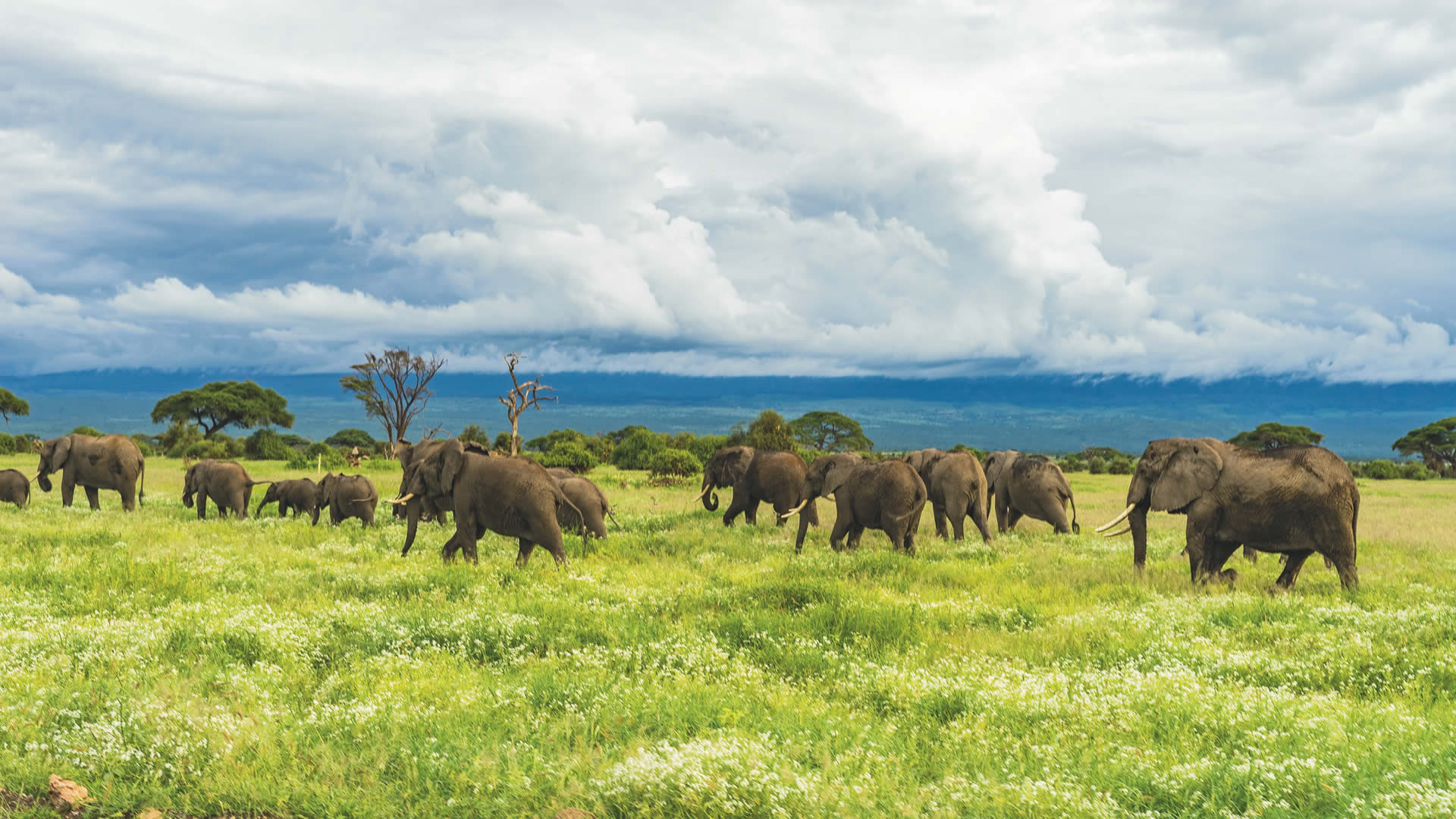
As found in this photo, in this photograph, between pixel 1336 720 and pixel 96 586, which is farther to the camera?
pixel 96 586

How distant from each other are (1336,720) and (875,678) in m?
A: 3.82

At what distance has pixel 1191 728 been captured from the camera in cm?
748

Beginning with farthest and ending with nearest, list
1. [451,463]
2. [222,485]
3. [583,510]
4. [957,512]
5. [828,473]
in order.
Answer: [222,485], [957,512], [583,510], [828,473], [451,463]

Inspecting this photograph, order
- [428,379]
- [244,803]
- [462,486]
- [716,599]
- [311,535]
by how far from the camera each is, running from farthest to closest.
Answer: [428,379], [311,535], [462,486], [716,599], [244,803]

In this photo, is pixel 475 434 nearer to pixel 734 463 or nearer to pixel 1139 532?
pixel 734 463

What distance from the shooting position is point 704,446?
162ft

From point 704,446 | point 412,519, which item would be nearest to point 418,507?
point 412,519

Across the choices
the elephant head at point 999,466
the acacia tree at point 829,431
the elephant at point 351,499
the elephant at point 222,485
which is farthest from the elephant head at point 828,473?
the acacia tree at point 829,431

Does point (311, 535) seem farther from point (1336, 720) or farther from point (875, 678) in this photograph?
point (1336, 720)

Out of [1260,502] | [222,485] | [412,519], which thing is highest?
[1260,502]

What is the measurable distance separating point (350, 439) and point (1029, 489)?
85.4 metres

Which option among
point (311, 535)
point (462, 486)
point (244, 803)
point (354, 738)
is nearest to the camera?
point (244, 803)

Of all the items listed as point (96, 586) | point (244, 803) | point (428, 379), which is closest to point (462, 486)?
point (96, 586)

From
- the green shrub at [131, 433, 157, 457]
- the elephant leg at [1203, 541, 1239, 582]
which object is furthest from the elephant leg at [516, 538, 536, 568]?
the green shrub at [131, 433, 157, 457]
